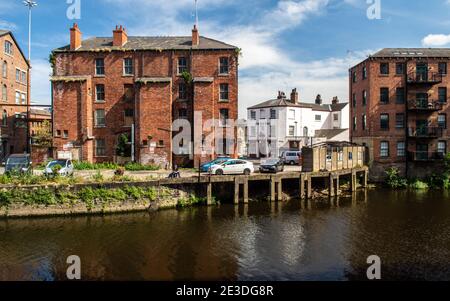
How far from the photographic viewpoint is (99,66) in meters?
32.5

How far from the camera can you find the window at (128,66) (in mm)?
32469

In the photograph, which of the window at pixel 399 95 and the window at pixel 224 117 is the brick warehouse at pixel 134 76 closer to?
the window at pixel 224 117

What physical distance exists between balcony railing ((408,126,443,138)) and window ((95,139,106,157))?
1194 inches

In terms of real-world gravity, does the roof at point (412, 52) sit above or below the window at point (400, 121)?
above

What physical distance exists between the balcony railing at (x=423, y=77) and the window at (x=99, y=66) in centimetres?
3029

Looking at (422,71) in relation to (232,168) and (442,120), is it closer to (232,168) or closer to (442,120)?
(442,120)

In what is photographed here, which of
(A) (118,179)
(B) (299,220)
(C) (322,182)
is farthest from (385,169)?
(A) (118,179)

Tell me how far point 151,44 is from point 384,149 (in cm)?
2595

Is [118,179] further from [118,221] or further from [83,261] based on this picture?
[83,261]

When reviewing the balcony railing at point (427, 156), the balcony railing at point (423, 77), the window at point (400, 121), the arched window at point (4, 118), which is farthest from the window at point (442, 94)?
the arched window at point (4, 118)

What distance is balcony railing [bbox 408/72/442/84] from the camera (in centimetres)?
3262

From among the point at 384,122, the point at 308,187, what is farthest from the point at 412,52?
the point at 308,187

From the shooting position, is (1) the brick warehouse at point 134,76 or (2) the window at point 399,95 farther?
(2) the window at point 399,95
